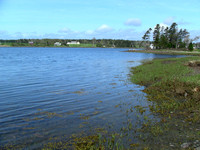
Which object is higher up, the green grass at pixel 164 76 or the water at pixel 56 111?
the green grass at pixel 164 76

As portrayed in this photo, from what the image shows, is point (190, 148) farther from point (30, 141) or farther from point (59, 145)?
point (30, 141)

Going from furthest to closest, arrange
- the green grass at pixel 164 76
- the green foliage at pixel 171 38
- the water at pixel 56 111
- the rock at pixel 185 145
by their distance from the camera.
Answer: the green foliage at pixel 171 38 < the green grass at pixel 164 76 < the water at pixel 56 111 < the rock at pixel 185 145

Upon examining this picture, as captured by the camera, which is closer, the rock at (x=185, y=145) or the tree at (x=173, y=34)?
the rock at (x=185, y=145)

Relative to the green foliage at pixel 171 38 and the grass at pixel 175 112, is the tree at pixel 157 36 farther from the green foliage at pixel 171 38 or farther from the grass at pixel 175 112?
the grass at pixel 175 112

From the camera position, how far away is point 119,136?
991 centimetres

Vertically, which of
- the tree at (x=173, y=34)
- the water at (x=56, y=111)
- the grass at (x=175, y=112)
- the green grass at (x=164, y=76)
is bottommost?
the water at (x=56, y=111)

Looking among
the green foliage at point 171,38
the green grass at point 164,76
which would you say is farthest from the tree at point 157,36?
the green grass at point 164,76

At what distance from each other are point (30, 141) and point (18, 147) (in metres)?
0.68

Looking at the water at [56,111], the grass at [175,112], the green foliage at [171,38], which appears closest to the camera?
the grass at [175,112]

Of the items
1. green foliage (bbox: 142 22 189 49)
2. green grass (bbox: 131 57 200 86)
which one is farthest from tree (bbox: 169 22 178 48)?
green grass (bbox: 131 57 200 86)

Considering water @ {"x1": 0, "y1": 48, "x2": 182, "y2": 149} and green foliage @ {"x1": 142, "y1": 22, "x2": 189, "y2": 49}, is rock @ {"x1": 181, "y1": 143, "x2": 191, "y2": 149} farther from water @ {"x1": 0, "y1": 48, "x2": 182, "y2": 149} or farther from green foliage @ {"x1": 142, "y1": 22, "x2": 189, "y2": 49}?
green foliage @ {"x1": 142, "y1": 22, "x2": 189, "y2": 49}

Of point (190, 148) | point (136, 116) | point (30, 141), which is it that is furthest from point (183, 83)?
point (30, 141)

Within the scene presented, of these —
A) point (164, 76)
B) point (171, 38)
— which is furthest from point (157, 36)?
point (164, 76)

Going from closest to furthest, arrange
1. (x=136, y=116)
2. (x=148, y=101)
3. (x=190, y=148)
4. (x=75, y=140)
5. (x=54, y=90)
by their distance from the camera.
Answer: (x=190, y=148), (x=75, y=140), (x=136, y=116), (x=148, y=101), (x=54, y=90)
